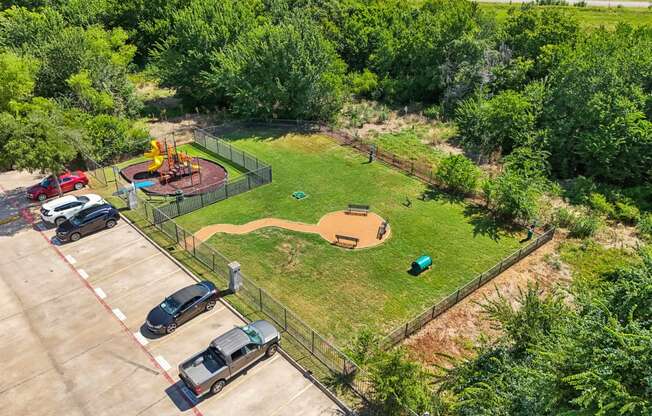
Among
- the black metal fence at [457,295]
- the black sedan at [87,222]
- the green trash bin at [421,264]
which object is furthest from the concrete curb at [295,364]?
the green trash bin at [421,264]

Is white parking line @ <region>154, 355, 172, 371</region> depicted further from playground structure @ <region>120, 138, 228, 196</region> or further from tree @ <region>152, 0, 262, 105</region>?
tree @ <region>152, 0, 262, 105</region>

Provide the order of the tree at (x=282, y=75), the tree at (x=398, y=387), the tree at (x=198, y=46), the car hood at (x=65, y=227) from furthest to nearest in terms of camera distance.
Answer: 1. the tree at (x=198, y=46)
2. the tree at (x=282, y=75)
3. the car hood at (x=65, y=227)
4. the tree at (x=398, y=387)

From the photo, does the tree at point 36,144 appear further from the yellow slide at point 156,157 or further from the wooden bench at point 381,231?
the wooden bench at point 381,231

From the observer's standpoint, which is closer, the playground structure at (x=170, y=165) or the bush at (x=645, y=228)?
the bush at (x=645, y=228)

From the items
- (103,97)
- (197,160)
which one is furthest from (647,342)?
(103,97)

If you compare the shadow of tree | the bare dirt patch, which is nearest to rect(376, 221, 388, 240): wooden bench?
the bare dirt patch

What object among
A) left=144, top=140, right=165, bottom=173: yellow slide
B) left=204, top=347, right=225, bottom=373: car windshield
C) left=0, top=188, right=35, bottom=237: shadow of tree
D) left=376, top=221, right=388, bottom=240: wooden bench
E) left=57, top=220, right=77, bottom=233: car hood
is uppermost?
left=144, top=140, right=165, bottom=173: yellow slide

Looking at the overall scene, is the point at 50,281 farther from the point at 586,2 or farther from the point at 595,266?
the point at 586,2

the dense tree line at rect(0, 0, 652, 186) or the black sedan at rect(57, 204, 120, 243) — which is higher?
the dense tree line at rect(0, 0, 652, 186)

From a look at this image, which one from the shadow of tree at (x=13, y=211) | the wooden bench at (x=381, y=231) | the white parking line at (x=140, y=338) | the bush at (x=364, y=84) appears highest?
the bush at (x=364, y=84)
